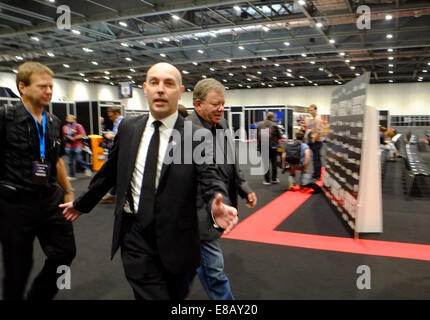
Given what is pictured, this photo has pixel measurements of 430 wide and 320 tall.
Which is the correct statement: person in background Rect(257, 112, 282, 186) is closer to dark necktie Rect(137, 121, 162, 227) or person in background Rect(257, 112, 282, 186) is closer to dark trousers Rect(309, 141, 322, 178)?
dark trousers Rect(309, 141, 322, 178)

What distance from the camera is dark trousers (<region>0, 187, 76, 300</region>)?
1852 millimetres

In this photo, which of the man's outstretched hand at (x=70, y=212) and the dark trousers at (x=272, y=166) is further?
the dark trousers at (x=272, y=166)

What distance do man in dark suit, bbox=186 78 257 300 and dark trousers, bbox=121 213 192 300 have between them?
0.49 metres

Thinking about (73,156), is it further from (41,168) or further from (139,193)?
(139,193)

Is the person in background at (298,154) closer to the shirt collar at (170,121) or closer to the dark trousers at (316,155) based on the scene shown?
the dark trousers at (316,155)

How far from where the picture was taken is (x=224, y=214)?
1.22 meters

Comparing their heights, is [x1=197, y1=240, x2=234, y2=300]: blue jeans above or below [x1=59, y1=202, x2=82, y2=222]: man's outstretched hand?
below

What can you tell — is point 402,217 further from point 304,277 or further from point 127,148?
point 127,148

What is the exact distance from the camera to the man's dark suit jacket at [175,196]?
135 cm

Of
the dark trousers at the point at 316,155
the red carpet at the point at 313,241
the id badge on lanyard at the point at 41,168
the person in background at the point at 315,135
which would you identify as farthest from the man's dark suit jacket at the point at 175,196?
the dark trousers at the point at 316,155

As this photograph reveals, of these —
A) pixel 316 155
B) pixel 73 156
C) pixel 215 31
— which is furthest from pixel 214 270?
pixel 215 31

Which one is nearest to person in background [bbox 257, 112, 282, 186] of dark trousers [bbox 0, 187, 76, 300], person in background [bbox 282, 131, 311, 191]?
person in background [bbox 282, 131, 311, 191]

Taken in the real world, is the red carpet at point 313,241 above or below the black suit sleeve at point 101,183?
below

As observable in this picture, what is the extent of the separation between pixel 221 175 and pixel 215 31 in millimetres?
10411
